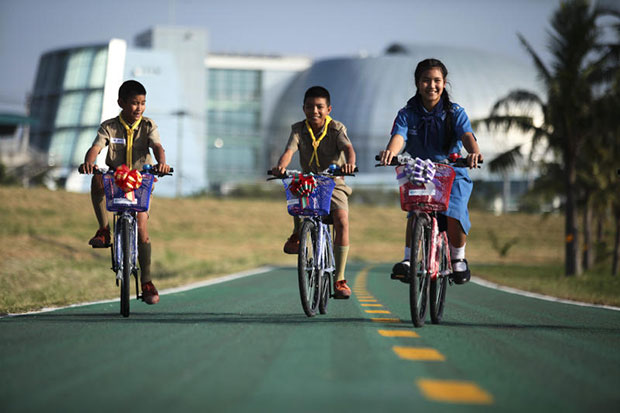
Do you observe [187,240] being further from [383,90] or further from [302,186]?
[383,90]

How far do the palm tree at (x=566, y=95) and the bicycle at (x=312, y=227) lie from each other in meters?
18.3

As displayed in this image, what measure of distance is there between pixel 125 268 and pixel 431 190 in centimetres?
315

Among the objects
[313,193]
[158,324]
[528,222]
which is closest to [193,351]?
[158,324]

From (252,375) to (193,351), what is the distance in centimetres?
116

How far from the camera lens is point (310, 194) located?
9.16 meters

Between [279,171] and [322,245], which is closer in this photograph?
[279,171]

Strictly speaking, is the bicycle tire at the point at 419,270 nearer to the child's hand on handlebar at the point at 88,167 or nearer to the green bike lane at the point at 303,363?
the green bike lane at the point at 303,363

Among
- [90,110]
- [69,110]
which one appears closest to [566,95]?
[90,110]

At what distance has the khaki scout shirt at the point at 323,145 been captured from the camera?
9531mm

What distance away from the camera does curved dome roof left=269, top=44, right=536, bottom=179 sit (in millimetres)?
114062

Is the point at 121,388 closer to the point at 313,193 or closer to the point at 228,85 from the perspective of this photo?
the point at 313,193

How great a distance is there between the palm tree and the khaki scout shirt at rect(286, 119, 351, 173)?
58.9 feet

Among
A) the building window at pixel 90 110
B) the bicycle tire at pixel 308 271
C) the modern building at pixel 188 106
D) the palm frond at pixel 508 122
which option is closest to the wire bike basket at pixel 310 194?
the bicycle tire at pixel 308 271

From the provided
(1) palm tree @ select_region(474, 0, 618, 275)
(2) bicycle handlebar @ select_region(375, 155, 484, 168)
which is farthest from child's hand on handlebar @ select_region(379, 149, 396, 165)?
(1) palm tree @ select_region(474, 0, 618, 275)
